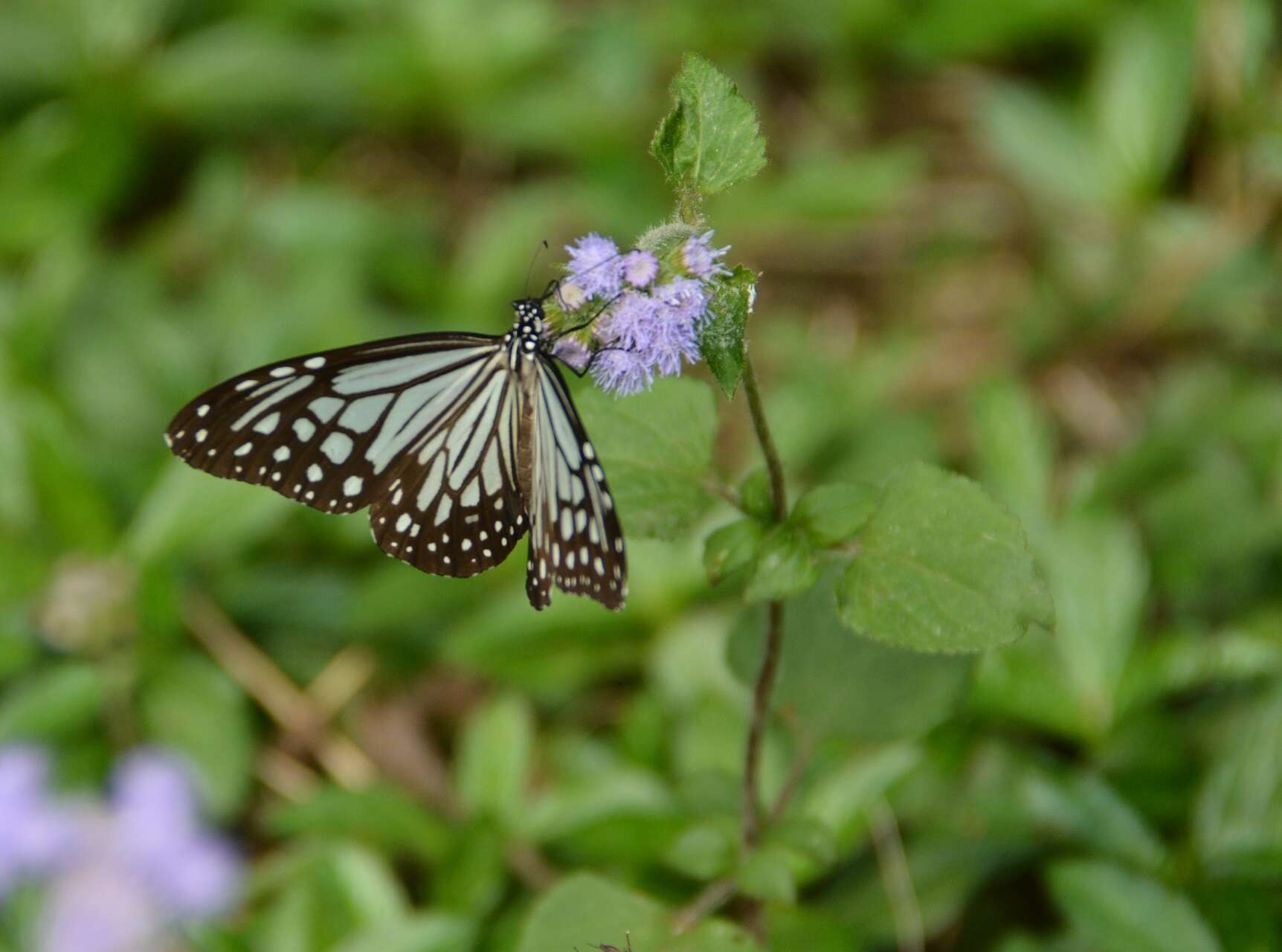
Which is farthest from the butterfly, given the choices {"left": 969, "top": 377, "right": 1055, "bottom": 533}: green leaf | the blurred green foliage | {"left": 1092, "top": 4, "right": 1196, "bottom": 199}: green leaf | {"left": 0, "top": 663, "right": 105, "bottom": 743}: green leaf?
{"left": 1092, "top": 4, "right": 1196, "bottom": 199}: green leaf

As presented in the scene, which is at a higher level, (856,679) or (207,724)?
(207,724)

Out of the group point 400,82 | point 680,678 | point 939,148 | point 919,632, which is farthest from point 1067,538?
point 400,82

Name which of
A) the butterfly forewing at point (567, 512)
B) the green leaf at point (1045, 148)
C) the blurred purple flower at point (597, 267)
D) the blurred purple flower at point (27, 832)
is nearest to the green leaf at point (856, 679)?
the butterfly forewing at point (567, 512)

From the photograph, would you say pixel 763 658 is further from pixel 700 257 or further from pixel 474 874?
pixel 474 874

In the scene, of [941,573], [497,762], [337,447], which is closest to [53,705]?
[497,762]

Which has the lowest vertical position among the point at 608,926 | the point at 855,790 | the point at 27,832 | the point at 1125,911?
the point at 1125,911

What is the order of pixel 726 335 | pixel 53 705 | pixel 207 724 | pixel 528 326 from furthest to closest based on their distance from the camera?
pixel 207 724 < pixel 53 705 < pixel 528 326 < pixel 726 335

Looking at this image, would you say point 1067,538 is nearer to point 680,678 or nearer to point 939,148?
point 680,678
